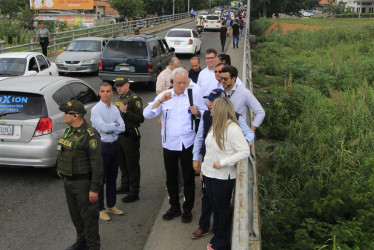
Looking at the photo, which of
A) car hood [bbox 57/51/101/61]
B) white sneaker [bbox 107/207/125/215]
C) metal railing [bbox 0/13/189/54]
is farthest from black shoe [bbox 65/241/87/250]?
metal railing [bbox 0/13/189/54]

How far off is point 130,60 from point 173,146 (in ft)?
29.5

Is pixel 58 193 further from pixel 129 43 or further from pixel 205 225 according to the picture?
pixel 129 43

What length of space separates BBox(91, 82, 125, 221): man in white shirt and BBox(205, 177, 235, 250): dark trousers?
1642 millimetres

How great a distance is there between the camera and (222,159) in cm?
419

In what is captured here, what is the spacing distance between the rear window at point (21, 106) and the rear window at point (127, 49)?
7354mm

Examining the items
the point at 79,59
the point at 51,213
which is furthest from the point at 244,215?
the point at 79,59

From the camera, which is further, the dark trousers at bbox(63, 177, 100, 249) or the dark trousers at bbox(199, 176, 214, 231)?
the dark trousers at bbox(199, 176, 214, 231)

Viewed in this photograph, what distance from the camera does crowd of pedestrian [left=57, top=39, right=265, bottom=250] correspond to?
4258mm

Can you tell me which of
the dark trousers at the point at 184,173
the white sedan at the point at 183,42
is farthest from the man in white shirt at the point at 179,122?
the white sedan at the point at 183,42

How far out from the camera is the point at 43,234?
5.24m

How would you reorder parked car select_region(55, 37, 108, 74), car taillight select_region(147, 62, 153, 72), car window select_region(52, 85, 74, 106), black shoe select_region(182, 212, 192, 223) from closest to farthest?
black shoe select_region(182, 212, 192, 223) < car window select_region(52, 85, 74, 106) < car taillight select_region(147, 62, 153, 72) < parked car select_region(55, 37, 108, 74)

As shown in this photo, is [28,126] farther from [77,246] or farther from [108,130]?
[77,246]

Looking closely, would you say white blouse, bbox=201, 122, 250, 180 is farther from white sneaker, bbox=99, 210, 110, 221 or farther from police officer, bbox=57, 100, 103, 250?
white sneaker, bbox=99, 210, 110, 221

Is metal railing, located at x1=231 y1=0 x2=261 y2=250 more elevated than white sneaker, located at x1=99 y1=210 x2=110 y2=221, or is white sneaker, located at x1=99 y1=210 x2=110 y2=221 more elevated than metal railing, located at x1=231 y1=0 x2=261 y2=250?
metal railing, located at x1=231 y1=0 x2=261 y2=250
